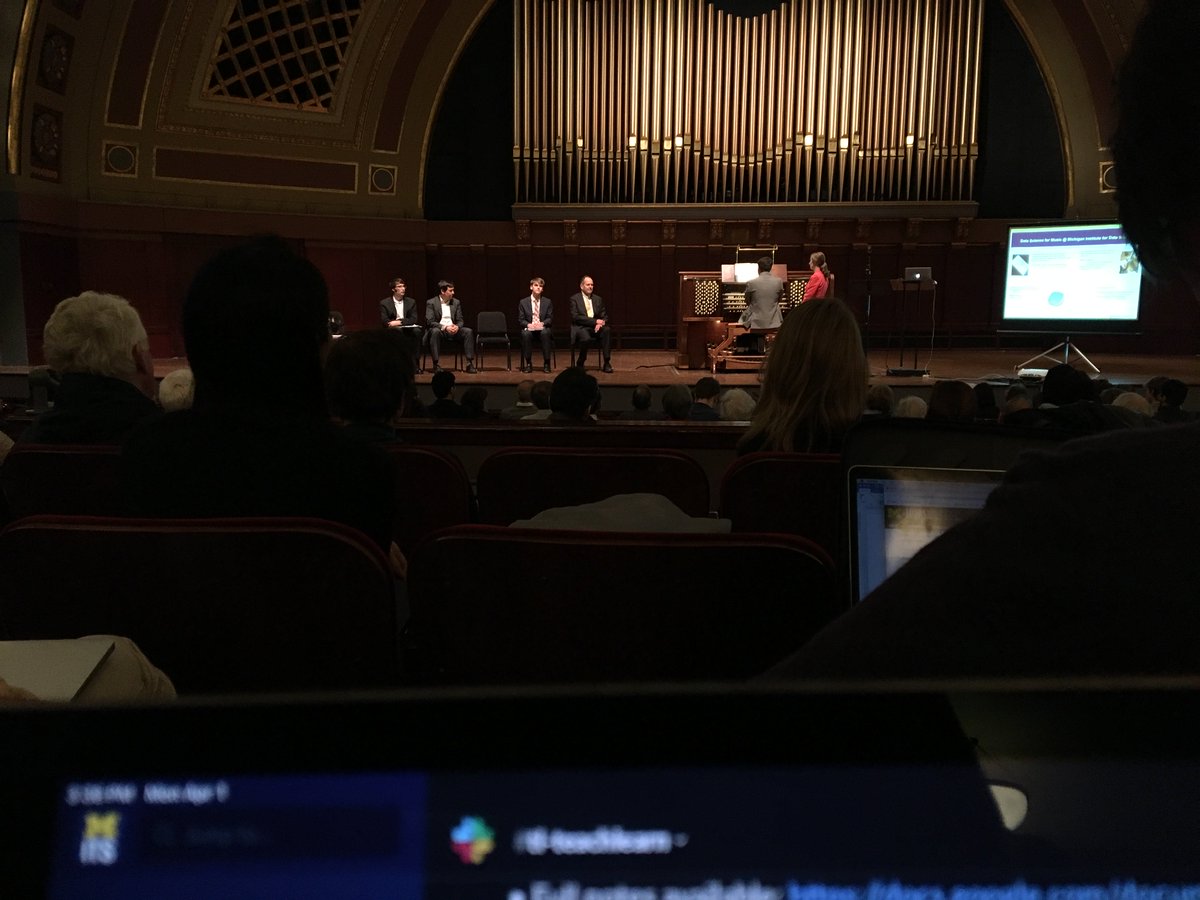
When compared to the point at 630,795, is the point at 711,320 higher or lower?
higher

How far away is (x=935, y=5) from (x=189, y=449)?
12.1 meters

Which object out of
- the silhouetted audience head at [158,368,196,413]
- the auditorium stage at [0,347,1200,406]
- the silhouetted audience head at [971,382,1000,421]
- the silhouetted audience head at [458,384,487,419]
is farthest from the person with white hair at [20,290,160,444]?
the auditorium stage at [0,347,1200,406]

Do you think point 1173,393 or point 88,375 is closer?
point 88,375

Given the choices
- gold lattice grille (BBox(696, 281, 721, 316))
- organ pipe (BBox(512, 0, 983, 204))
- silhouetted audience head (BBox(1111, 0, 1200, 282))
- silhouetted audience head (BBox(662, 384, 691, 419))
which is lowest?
silhouetted audience head (BBox(662, 384, 691, 419))

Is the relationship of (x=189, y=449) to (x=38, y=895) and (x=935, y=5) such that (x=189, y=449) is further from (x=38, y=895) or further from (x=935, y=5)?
(x=935, y=5)

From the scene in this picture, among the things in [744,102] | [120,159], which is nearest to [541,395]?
[120,159]

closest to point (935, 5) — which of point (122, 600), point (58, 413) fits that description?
point (58, 413)

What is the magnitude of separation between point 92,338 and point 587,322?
705 cm

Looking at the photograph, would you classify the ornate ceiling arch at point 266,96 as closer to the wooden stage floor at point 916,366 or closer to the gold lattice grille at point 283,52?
the gold lattice grille at point 283,52

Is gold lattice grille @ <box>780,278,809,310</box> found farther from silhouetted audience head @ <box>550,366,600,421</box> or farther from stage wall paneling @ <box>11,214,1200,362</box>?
silhouetted audience head @ <box>550,366,600,421</box>

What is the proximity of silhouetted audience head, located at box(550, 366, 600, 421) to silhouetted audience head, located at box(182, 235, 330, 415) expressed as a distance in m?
1.92

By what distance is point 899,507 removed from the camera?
3.45ft

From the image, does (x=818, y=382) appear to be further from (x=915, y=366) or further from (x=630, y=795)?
(x=915, y=366)

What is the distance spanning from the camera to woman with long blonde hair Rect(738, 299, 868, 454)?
2.45 metres
